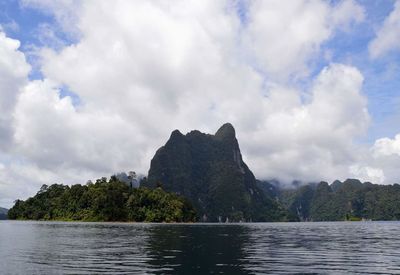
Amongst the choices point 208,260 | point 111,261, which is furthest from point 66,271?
point 208,260

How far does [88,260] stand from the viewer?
3884 centimetres

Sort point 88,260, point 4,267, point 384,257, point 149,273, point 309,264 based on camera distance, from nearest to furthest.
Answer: point 149,273 < point 4,267 < point 309,264 < point 88,260 < point 384,257

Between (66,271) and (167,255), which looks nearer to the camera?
(66,271)


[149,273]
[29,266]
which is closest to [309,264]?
[149,273]

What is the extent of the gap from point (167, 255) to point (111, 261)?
25.7 ft

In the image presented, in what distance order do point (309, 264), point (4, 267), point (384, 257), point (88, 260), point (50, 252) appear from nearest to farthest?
point (4, 267), point (309, 264), point (88, 260), point (384, 257), point (50, 252)

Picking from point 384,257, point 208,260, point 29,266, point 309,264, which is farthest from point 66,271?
point 384,257

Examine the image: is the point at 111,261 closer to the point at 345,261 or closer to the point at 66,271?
the point at 66,271

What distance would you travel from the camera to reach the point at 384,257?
43094mm

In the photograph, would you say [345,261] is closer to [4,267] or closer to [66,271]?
[66,271]

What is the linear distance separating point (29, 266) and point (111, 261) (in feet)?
24.6

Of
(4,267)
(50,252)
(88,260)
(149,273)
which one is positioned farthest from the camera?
(50,252)

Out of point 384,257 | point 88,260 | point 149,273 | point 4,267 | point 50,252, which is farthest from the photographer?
point 50,252

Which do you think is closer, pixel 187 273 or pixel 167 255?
pixel 187 273
